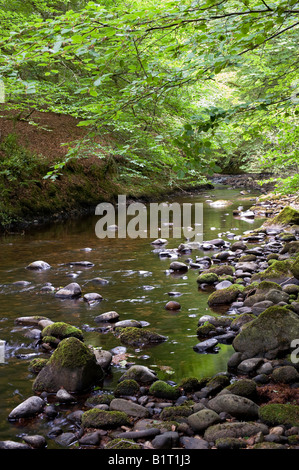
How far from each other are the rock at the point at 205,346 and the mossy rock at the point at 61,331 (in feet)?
4.55

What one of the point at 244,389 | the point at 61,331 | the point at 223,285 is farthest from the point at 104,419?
the point at 223,285

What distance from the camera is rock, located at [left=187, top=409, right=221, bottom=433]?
294 centimetres

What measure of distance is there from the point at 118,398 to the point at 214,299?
2.96 m

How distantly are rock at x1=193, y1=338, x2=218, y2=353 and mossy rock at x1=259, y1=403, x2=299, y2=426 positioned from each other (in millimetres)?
1440

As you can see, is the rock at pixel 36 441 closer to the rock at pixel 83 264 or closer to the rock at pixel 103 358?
the rock at pixel 103 358

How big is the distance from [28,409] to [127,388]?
34.2 inches

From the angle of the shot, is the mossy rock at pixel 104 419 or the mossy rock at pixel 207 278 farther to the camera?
the mossy rock at pixel 207 278

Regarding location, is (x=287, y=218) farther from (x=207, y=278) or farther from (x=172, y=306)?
(x=172, y=306)

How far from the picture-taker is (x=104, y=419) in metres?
3.08

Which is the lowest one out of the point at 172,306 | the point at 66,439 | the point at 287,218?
the point at 66,439

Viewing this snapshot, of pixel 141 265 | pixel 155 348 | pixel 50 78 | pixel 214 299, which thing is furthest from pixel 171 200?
pixel 155 348

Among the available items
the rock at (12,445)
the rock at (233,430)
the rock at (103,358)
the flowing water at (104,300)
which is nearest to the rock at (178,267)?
the flowing water at (104,300)

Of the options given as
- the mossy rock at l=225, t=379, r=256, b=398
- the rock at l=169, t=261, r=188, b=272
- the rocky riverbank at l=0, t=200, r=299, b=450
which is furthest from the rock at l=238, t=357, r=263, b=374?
the rock at l=169, t=261, r=188, b=272

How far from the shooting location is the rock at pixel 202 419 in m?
2.94
